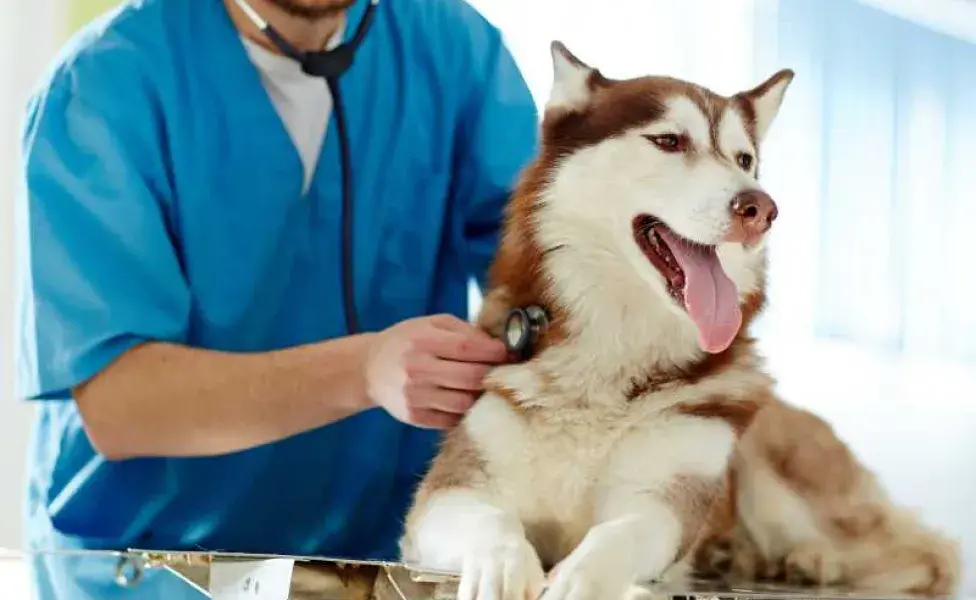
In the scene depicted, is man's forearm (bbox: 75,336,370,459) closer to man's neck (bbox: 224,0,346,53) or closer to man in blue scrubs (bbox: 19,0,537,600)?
man in blue scrubs (bbox: 19,0,537,600)

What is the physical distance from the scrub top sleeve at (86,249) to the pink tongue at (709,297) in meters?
0.49

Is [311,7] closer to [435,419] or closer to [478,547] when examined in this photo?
[435,419]

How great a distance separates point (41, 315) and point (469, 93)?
A: 18.2 inches

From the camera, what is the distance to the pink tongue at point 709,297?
2.43ft

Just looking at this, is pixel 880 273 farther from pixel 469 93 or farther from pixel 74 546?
pixel 74 546

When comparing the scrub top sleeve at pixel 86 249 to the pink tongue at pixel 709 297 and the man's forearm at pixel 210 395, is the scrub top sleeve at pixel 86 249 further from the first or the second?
the pink tongue at pixel 709 297

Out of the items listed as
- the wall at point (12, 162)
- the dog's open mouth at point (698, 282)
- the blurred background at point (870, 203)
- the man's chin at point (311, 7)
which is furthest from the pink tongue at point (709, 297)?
the wall at point (12, 162)

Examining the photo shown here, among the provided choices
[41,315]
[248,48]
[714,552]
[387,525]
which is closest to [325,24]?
[248,48]

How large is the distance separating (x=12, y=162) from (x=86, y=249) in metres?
0.65

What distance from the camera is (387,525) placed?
1080 mm

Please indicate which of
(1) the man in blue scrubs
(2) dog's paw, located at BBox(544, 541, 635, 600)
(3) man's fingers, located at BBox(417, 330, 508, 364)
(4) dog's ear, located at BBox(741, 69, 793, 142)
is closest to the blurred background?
(1) the man in blue scrubs

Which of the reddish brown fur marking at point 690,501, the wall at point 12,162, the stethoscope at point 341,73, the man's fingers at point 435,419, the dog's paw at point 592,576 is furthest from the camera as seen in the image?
the wall at point 12,162

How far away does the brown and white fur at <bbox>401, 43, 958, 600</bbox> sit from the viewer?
78cm

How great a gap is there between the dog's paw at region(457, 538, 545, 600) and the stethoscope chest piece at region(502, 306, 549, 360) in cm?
18
